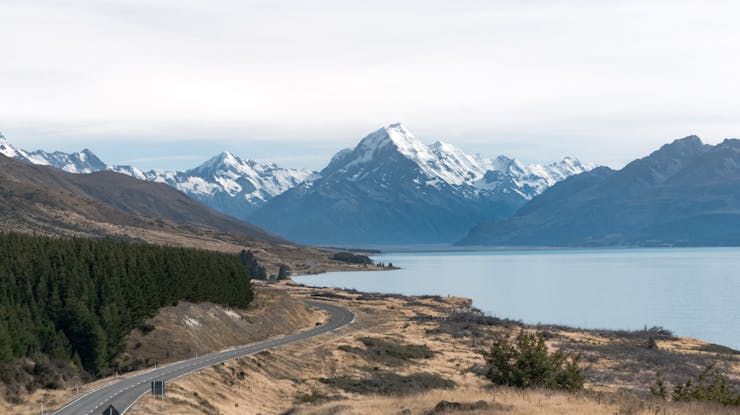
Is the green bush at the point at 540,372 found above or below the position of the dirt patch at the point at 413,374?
above

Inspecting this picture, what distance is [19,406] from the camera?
54.6m

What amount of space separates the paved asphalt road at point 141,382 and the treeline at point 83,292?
7328mm

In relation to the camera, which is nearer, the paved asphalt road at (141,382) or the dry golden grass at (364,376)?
the dry golden grass at (364,376)

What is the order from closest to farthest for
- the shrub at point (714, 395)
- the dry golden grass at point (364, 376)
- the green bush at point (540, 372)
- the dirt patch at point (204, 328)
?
1. the dry golden grass at point (364, 376)
2. the shrub at point (714, 395)
3. the green bush at point (540, 372)
4. the dirt patch at point (204, 328)

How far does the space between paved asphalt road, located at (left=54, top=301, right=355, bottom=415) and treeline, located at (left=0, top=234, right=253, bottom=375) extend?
7.33 meters

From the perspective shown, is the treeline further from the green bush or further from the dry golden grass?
the green bush

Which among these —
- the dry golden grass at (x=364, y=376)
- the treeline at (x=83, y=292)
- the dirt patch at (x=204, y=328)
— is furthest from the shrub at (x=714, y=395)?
the dirt patch at (x=204, y=328)

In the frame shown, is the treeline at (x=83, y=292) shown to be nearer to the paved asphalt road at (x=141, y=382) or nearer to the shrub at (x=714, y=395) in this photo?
the paved asphalt road at (x=141, y=382)

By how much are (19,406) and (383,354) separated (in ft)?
142

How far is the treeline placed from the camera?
7094 cm

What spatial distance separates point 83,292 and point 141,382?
21.0 metres

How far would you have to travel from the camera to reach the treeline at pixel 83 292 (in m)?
70.9

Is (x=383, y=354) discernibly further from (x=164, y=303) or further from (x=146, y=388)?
(x=146, y=388)

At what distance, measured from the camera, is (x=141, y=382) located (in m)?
61.5
